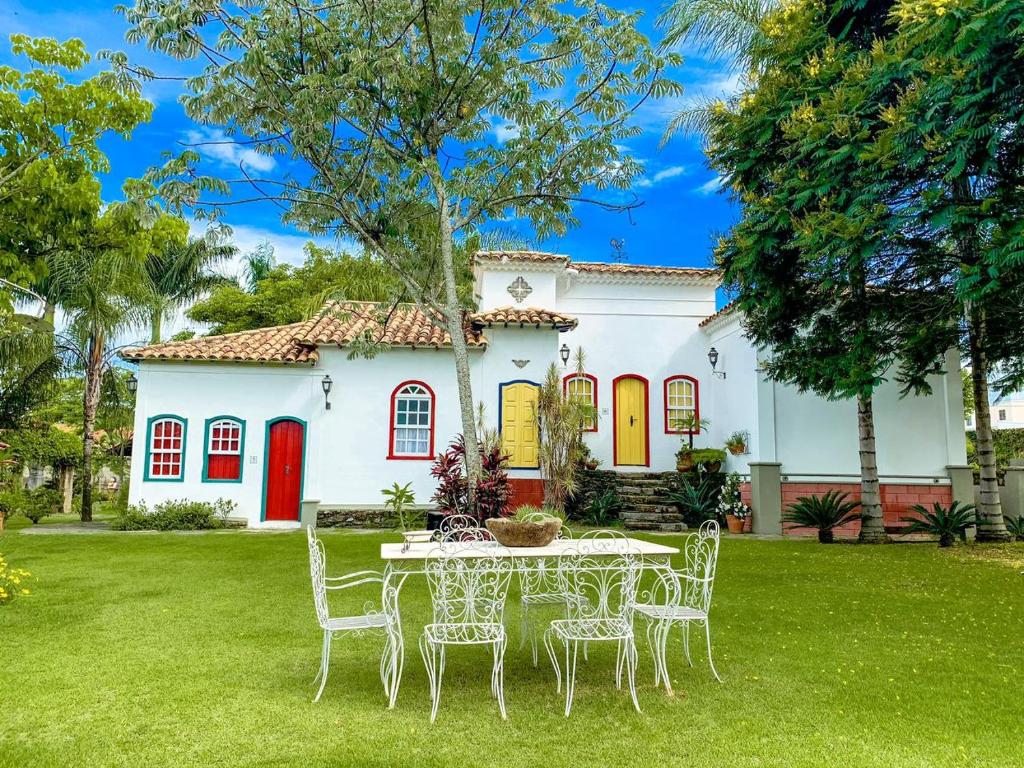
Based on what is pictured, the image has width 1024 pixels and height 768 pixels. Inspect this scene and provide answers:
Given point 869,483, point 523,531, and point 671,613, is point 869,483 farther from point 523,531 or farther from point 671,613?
point 523,531

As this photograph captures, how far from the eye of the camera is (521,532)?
4.59 m

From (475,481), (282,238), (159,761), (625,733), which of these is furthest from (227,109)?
(282,238)

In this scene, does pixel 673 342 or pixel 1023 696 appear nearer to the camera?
pixel 1023 696

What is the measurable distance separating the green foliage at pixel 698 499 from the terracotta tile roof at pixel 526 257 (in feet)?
19.1

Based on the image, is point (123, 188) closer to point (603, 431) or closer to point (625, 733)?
point (625, 733)

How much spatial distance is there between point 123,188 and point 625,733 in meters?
9.01

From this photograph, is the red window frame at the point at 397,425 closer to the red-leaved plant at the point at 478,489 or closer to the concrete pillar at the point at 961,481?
the red-leaved plant at the point at 478,489

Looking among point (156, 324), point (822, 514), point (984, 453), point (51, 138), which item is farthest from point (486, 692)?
point (156, 324)

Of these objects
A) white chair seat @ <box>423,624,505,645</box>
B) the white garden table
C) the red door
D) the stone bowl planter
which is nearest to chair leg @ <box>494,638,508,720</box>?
white chair seat @ <box>423,624,505,645</box>

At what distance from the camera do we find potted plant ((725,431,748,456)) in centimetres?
1430

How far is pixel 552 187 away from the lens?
10.9 metres

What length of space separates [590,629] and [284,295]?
2229 cm

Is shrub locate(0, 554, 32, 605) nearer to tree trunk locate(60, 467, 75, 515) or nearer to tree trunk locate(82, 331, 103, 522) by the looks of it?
tree trunk locate(82, 331, 103, 522)

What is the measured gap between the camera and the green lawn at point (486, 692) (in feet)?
11.3
